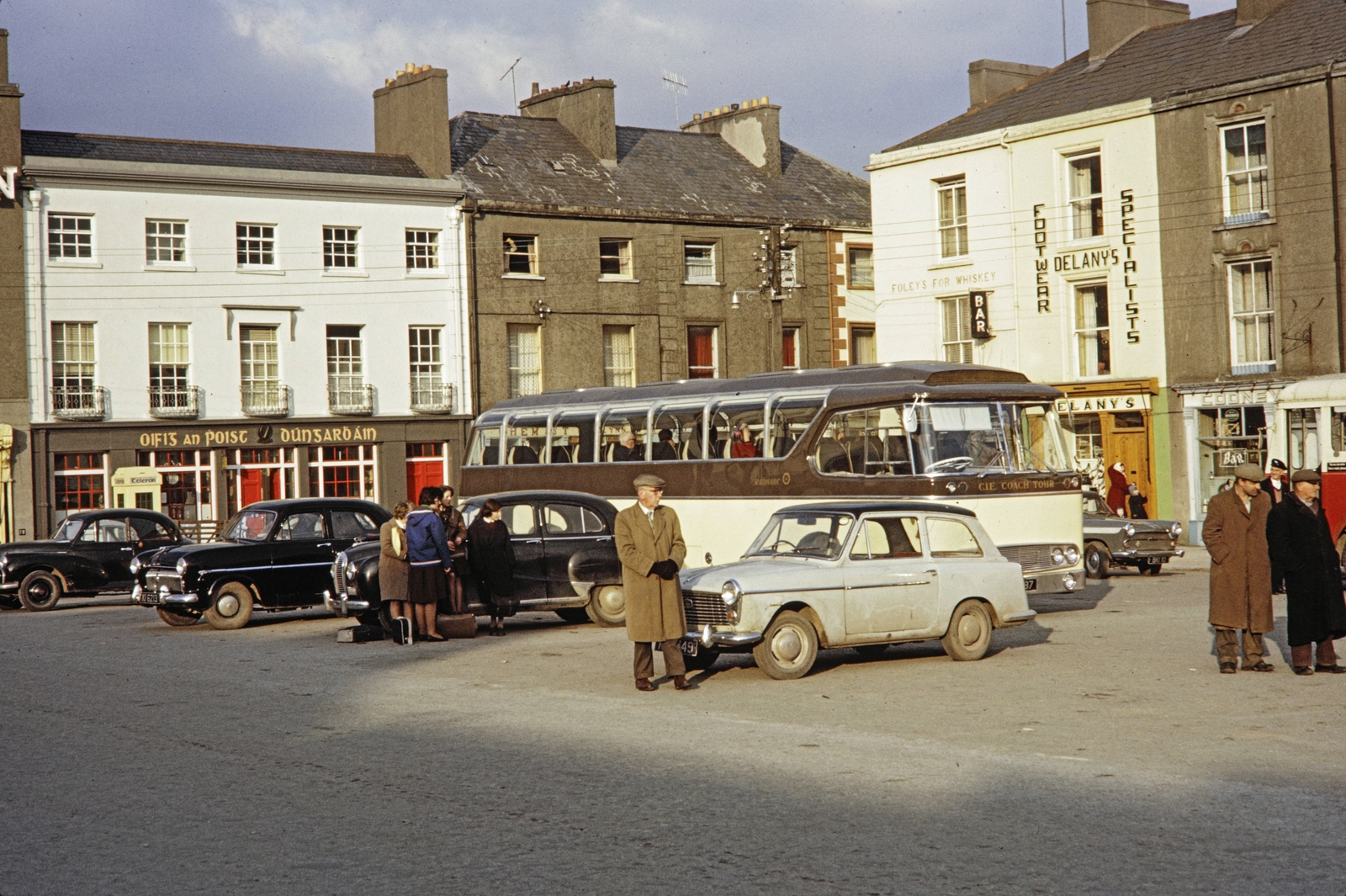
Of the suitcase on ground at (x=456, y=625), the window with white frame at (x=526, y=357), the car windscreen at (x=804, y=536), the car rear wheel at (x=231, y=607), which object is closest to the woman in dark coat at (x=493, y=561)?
the suitcase on ground at (x=456, y=625)

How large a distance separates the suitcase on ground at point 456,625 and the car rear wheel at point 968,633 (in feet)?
20.3

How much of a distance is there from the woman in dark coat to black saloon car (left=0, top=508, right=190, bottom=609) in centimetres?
841

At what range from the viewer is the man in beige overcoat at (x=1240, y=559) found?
509 inches

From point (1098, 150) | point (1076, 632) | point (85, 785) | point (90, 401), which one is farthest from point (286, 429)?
point (85, 785)

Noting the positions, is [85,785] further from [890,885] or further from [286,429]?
[286,429]

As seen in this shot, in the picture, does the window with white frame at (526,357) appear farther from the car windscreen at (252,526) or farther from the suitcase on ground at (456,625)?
the suitcase on ground at (456,625)

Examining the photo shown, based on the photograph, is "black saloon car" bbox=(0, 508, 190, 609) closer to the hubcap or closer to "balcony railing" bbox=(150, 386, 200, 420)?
the hubcap

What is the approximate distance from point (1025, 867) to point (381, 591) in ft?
38.5

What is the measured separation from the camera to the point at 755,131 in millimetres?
53344

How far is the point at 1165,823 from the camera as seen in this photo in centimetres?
755

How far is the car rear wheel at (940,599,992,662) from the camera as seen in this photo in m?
14.4

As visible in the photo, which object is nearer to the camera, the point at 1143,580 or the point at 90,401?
the point at 1143,580

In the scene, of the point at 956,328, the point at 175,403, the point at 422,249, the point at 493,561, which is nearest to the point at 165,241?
the point at 175,403

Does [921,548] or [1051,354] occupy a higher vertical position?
[1051,354]
